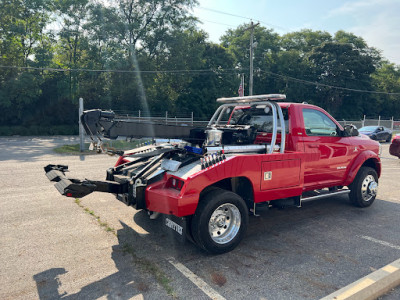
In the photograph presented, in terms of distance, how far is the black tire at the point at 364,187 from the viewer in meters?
6.11

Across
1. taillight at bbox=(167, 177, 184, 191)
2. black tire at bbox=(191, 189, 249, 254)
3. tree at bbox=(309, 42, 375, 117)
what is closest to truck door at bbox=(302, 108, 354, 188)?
black tire at bbox=(191, 189, 249, 254)

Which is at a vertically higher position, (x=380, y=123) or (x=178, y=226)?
(x=380, y=123)

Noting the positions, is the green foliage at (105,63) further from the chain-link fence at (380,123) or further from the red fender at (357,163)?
the red fender at (357,163)

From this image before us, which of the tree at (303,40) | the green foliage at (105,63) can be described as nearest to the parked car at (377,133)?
the green foliage at (105,63)

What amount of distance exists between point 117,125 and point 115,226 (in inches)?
65.3

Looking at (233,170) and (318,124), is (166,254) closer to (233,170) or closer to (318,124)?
(233,170)

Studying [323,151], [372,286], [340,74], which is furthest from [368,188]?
[340,74]

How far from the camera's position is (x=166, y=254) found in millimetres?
3975

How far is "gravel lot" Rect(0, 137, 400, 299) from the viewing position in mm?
3186

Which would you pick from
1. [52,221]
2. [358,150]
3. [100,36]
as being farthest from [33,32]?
[358,150]

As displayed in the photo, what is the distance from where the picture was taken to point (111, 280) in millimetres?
3312

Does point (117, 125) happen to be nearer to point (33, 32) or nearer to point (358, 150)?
point (358, 150)

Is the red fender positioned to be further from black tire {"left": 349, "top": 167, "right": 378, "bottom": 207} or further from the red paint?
black tire {"left": 349, "top": 167, "right": 378, "bottom": 207}

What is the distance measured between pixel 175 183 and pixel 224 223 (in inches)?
34.5
